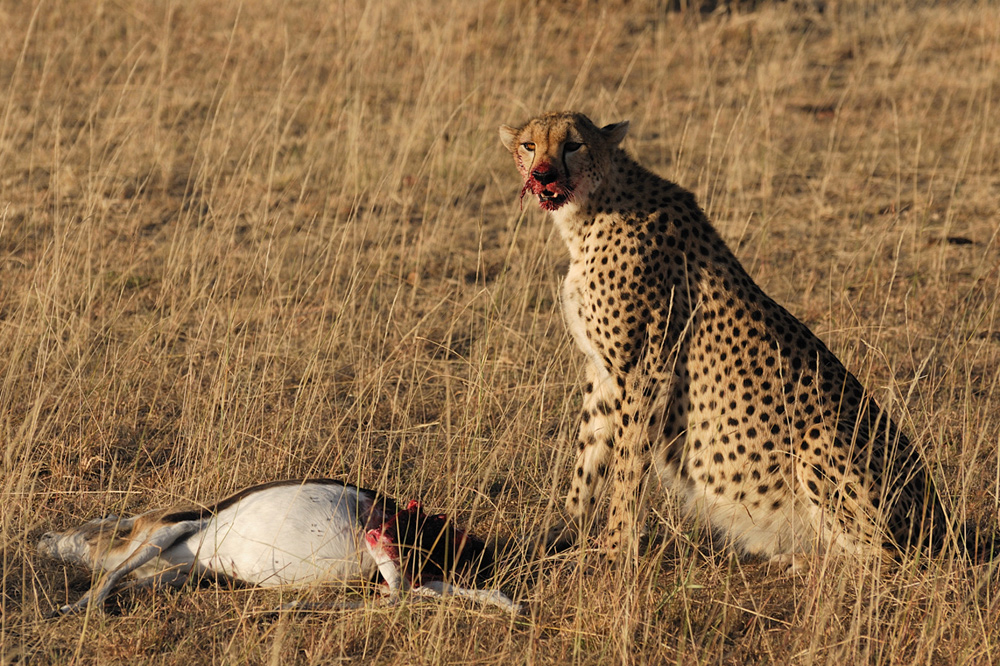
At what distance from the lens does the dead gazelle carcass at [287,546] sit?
2850mm

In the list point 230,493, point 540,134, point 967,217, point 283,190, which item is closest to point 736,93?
point 967,217

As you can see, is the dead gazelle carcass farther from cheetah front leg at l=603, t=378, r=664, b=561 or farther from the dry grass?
cheetah front leg at l=603, t=378, r=664, b=561

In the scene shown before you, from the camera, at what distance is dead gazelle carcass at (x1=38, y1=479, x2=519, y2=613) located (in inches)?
112

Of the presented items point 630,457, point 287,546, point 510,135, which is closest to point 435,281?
point 510,135

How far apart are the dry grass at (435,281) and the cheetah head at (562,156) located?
2.19 ft

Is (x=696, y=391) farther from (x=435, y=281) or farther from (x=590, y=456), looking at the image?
(x=435, y=281)

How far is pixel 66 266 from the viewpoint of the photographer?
4.34m

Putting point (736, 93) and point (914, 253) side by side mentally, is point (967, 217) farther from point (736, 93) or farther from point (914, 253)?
point (736, 93)

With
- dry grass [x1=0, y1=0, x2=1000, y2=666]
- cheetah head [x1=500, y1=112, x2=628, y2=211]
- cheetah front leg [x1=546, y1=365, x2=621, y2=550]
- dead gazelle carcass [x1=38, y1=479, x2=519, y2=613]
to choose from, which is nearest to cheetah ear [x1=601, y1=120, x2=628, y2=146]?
cheetah head [x1=500, y1=112, x2=628, y2=211]

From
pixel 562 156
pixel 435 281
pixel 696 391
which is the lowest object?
pixel 435 281

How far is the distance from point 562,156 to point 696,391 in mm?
788

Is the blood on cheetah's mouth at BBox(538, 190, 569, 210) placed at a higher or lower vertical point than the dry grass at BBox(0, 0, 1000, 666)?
higher

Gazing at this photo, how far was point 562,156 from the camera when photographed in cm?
331

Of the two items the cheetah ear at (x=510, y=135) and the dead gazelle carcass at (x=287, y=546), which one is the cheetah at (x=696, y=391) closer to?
the cheetah ear at (x=510, y=135)
